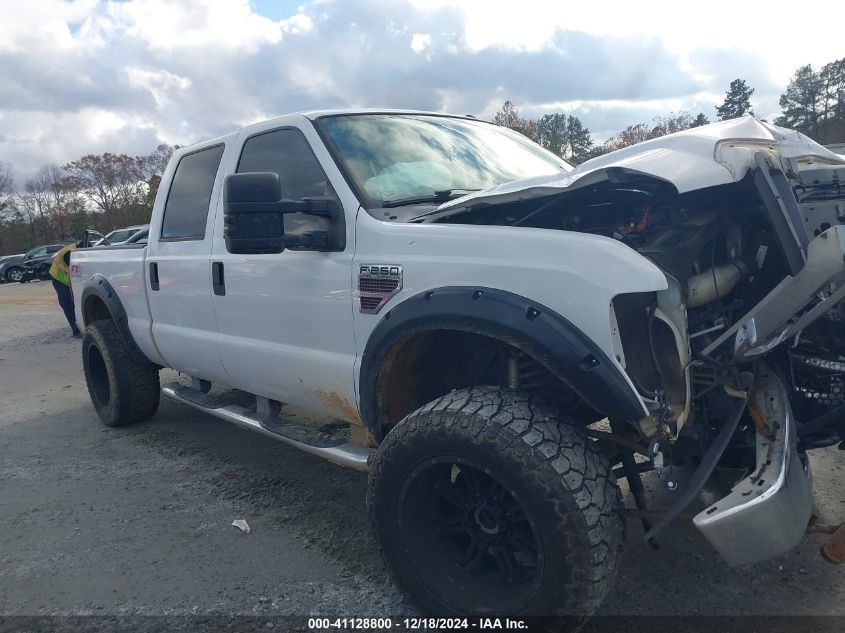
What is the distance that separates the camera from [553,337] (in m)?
2.29

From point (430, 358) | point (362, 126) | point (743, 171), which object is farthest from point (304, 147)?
point (743, 171)

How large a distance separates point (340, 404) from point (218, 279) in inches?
45.4

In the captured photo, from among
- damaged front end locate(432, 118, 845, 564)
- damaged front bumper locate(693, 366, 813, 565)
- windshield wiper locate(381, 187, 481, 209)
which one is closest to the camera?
damaged front bumper locate(693, 366, 813, 565)

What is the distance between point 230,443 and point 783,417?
3.84 m

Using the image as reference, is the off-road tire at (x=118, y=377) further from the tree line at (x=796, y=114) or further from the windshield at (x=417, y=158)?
the tree line at (x=796, y=114)

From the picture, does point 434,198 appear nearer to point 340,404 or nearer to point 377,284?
point 377,284

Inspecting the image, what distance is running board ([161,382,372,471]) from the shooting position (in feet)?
10.3

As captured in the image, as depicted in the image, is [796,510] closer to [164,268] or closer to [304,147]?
[304,147]

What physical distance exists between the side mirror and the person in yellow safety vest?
8.35m

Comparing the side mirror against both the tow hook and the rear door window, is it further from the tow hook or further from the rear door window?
the tow hook

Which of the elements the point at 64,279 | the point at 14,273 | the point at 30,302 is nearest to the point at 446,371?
the point at 64,279

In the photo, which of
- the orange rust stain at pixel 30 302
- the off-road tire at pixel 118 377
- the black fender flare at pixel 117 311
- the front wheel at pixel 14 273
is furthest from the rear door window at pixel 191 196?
the front wheel at pixel 14 273

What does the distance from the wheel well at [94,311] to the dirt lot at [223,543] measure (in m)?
0.92

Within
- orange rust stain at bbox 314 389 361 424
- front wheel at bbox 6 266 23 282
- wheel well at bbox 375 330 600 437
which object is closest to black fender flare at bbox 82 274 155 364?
orange rust stain at bbox 314 389 361 424
